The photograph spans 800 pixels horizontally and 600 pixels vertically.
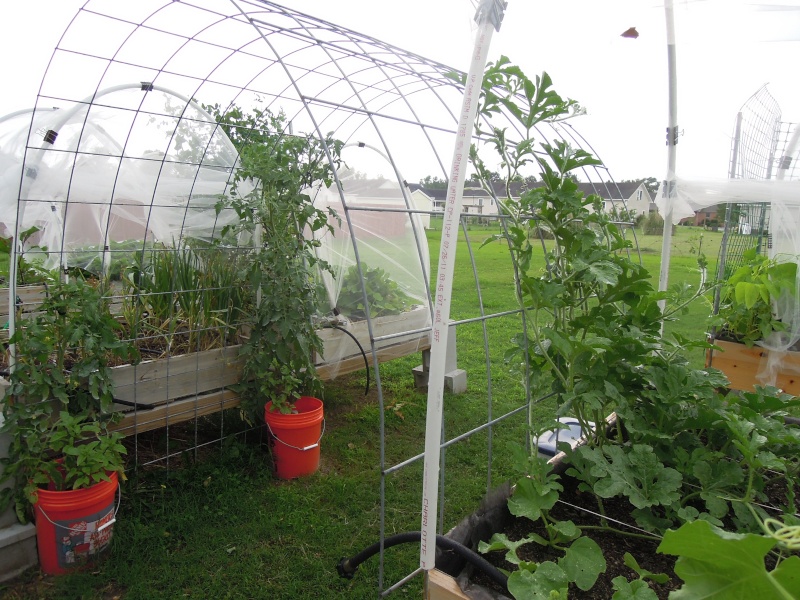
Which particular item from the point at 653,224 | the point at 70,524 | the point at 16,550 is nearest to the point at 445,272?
the point at 70,524

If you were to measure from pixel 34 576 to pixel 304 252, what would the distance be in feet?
6.40

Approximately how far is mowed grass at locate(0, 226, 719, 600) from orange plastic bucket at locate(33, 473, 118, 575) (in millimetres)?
70

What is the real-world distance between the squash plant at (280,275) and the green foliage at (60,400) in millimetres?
720

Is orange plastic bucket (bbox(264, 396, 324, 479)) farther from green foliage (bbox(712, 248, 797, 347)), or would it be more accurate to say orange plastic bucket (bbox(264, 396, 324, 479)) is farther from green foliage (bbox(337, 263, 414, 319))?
green foliage (bbox(712, 248, 797, 347))

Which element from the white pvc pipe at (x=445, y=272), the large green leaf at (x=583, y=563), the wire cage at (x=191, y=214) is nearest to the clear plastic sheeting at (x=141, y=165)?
the wire cage at (x=191, y=214)

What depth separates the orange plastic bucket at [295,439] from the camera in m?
2.87

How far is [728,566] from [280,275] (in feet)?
8.04

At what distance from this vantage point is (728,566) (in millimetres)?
813

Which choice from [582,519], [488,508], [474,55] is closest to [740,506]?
[582,519]

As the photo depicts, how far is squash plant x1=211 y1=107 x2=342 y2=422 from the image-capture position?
113 inches

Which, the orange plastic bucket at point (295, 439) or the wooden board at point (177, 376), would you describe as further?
the orange plastic bucket at point (295, 439)

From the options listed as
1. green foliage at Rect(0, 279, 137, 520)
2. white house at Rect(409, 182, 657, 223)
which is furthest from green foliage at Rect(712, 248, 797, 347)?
green foliage at Rect(0, 279, 137, 520)

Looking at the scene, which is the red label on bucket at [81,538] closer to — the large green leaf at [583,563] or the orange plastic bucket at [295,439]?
the orange plastic bucket at [295,439]

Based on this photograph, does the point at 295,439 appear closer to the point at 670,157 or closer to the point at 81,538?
the point at 81,538
